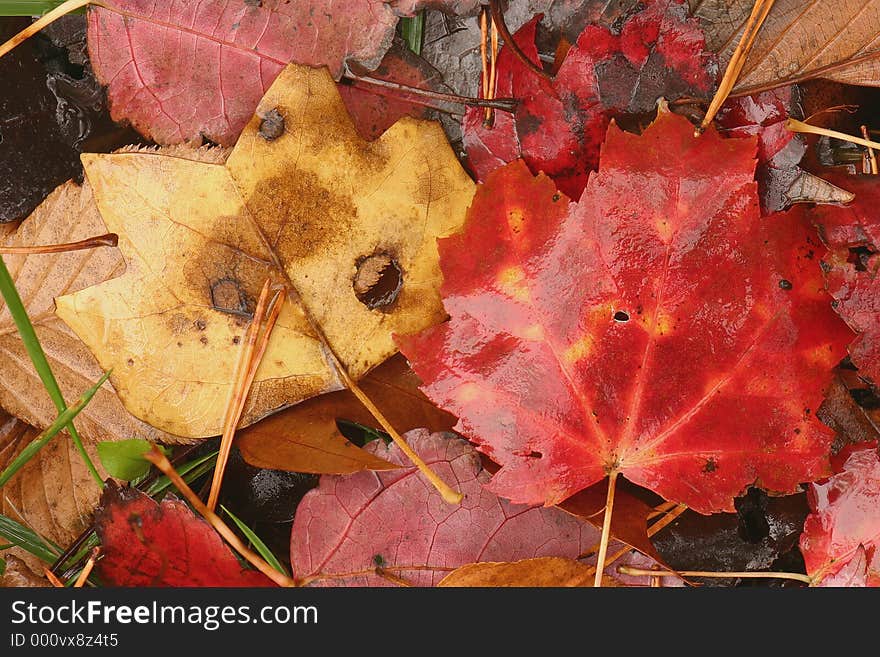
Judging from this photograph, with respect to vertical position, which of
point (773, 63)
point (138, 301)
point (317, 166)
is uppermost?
point (773, 63)

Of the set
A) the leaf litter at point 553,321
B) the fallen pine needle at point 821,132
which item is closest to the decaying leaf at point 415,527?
the leaf litter at point 553,321

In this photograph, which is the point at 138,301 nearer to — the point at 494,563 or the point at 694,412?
the point at 494,563

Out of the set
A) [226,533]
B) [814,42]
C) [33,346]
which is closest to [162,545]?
[226,533]

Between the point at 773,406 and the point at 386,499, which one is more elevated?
the point at 773,406

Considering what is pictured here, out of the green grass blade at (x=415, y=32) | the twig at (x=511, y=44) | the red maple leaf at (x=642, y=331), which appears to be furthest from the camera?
the green grass blade at (x=415, y=32)

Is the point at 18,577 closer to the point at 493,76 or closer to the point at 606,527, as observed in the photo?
the point at 606,527

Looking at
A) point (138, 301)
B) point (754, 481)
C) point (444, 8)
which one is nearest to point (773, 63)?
point (444, 8)

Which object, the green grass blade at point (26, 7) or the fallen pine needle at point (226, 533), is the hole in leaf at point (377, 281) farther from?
the green grass blade at point (26, 7)
